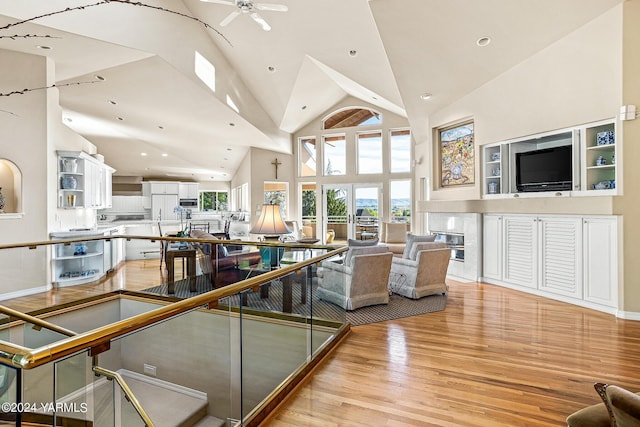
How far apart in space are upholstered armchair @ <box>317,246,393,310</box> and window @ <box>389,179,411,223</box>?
550 centimetres

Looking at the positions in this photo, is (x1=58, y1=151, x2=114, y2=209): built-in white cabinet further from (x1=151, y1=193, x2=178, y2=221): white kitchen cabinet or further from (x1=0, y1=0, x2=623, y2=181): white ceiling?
(x1=151, y1=193, x2=178, y2=221): white kitchen cabinet

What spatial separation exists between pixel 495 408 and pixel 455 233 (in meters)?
4.72

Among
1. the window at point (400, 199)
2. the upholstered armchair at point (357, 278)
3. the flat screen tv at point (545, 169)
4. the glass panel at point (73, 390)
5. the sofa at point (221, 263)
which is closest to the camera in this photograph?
the glass panel at point (73, 390)

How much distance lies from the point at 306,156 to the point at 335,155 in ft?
3.35

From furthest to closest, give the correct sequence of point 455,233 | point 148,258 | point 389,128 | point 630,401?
point 389,128
point 148,258
point 455,233
point 630,401

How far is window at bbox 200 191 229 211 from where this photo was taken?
14.6 m

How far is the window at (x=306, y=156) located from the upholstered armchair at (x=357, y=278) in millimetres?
6879

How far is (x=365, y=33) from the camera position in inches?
226

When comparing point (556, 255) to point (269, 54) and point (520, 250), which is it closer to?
point (520, 250)

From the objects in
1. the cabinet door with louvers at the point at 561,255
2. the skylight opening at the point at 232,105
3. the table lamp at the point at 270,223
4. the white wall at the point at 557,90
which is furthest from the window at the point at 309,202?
the cabinet door with louvers at the point at 561,255

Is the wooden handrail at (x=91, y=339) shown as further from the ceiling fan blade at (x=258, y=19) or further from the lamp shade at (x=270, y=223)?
the ceiling fan blade at (x=258, y=19)

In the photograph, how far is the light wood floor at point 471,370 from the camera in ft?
7.39

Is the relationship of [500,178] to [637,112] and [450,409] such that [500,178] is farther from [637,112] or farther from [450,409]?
[450,409]

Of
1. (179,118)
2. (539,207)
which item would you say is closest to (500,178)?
(539,207)
